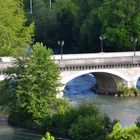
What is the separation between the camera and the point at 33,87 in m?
46.7

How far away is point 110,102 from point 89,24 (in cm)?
2504

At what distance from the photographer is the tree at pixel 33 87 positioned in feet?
152

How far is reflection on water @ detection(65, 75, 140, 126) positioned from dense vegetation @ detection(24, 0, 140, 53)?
37.6 ft

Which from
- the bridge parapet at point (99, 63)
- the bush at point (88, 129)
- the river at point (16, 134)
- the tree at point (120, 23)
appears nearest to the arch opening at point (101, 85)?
the bridge parapet at point (99, 63)

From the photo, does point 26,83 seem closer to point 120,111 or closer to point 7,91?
point 7,91

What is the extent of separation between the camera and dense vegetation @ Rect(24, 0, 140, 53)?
77000 millimetres

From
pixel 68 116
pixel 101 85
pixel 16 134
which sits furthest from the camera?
pixel 101 85

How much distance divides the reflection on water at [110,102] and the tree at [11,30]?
553 cm

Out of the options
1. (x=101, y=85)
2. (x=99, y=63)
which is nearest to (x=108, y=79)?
(x=101, y=85)

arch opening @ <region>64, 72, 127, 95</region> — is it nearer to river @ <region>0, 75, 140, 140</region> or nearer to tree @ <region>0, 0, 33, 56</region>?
river @ <region>0, 75, 140, 140</region>

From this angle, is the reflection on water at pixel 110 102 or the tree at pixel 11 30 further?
the tree at pixel 11 30

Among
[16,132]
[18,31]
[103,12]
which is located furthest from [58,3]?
[16,132]

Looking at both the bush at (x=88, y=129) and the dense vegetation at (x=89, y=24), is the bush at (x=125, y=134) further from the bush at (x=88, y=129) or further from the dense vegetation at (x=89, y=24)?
the dense vegetation at (x=89, y=24)

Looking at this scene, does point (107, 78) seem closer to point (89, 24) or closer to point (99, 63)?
point (99, 63)
